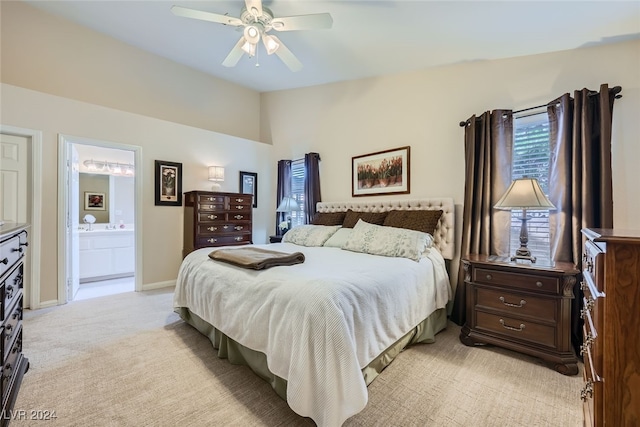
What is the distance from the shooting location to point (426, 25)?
254cm

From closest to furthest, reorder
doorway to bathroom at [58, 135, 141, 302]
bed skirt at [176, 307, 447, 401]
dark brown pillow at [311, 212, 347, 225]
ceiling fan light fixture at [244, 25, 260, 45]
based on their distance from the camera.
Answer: bed skirt at [176, 307, 447, 401] → ceiling fan light fixture at [244, 25, 260, 45] → doorway to bathroom at [58, 135, 141, 302] → dark brown pillow at [311, 212, 347, 225]

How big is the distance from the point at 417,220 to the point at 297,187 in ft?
8.34

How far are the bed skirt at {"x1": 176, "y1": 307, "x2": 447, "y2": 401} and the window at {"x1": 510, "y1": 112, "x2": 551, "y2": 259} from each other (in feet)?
3.60

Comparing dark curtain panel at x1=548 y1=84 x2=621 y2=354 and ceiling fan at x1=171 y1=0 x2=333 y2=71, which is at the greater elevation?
ceiling fan at x1=171 y1=0 x2=333 y2=71

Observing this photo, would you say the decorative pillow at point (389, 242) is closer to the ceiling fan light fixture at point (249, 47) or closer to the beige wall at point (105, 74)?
the ceiling fan light fixture at point (249, 47)

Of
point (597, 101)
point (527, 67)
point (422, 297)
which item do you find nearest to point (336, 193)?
point (422, 297)

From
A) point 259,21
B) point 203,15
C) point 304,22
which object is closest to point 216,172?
point 203,15

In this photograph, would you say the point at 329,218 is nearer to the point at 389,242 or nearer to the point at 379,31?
the point at 389,242

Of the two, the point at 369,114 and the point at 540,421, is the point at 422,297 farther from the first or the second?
the point at 369,114

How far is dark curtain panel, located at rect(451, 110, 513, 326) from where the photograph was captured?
264 cm

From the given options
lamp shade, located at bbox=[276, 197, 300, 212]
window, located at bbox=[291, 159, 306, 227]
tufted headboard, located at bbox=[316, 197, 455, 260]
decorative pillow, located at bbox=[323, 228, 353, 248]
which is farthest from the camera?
window, located at bbox=[291, 159, 306, 227]

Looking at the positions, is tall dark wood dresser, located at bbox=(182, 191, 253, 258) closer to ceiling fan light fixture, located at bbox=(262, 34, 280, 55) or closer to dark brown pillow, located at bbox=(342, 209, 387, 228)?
Answer: dark brown pillow, located at bbox=(342, 209, 387, 228)

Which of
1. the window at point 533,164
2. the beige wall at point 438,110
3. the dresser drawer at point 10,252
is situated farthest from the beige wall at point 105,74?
the window at point 533,164

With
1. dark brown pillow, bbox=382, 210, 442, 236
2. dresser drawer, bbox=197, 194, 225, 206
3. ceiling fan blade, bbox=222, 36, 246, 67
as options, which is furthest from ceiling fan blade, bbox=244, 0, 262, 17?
dresser drawer, bbox=197, 194, 225, 206
